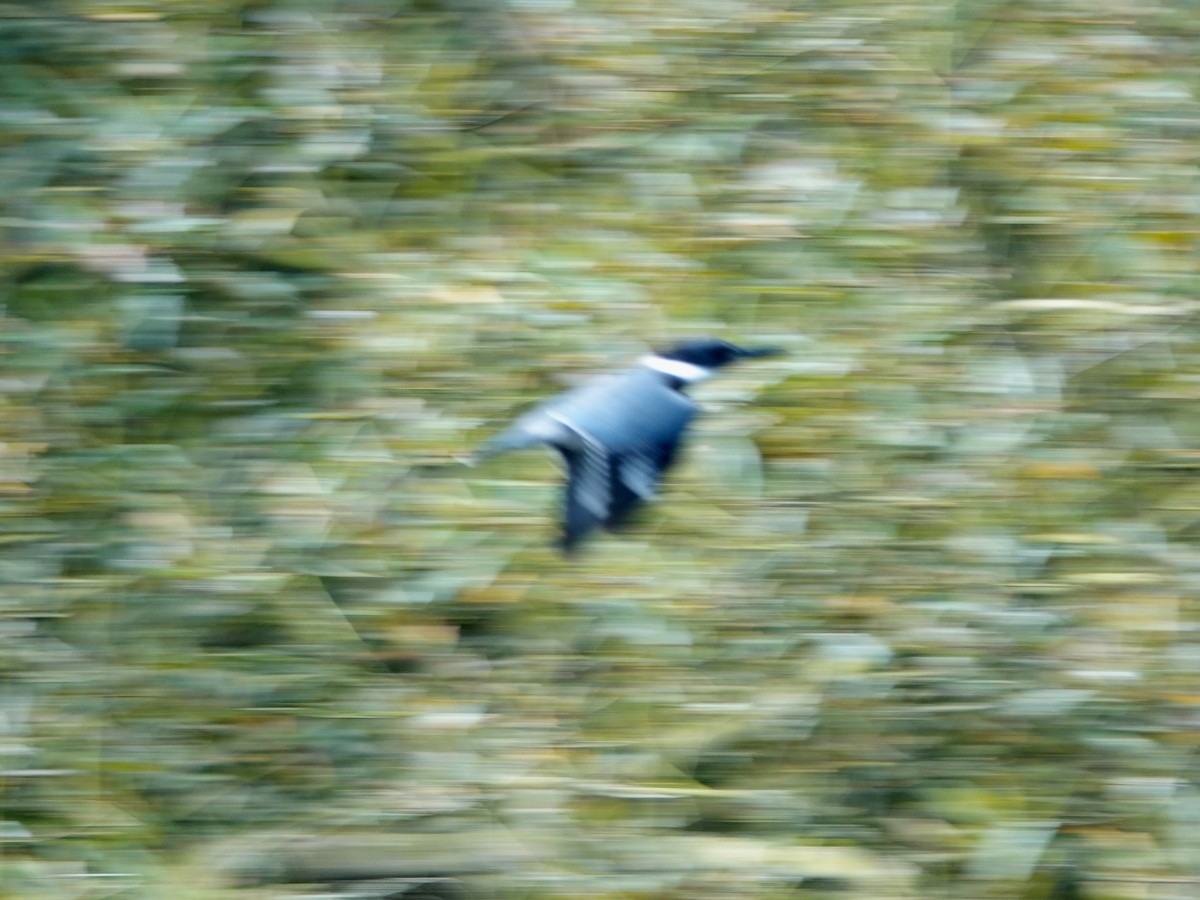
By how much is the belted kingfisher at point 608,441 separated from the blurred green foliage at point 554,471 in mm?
823

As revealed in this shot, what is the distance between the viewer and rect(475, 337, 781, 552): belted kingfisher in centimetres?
246

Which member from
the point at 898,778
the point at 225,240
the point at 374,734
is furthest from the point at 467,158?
the point at 898,778

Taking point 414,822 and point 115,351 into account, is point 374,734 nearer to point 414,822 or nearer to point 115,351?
point 414,822

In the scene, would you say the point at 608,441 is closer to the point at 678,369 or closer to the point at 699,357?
the point at 678,369

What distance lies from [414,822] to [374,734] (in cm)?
21

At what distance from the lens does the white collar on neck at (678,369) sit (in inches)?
119

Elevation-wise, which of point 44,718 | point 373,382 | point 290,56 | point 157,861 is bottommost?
point 157,861

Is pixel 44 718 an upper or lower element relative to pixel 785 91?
lower

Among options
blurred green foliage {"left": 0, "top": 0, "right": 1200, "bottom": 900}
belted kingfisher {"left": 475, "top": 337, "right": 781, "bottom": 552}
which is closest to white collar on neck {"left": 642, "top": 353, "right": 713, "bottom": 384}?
belted kingfisher {"left": 475, "top": 337, "right": 781, "bottom": 552}

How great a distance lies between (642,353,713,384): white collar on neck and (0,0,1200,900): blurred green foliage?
47cm

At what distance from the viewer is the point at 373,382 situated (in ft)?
12.1

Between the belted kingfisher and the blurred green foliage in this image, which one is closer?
the belted kingfisher

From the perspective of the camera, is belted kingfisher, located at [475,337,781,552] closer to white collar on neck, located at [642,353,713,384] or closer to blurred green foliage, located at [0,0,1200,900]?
white collar on neck, located at [642,353,713,384]

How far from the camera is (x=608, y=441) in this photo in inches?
97.8
